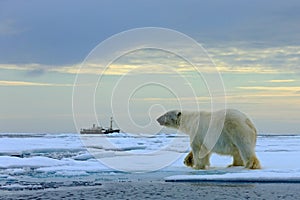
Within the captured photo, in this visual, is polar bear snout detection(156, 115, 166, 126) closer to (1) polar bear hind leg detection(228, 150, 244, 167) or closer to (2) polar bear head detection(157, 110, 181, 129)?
(2) polar bear head detection(157, 110, 181, 129)

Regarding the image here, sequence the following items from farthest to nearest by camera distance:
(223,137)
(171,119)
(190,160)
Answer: (171,119)
(190,160)
(223,137)

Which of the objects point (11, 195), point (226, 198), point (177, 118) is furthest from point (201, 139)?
point (11, 195)

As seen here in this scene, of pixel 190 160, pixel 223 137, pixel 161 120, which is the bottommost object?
pixel 190 160

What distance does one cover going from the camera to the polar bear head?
42.0 ft

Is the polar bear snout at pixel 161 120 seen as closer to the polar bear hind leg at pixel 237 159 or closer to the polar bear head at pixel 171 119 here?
the polar bear head at pixel 171 119

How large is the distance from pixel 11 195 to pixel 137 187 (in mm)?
2271

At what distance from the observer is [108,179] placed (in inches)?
424

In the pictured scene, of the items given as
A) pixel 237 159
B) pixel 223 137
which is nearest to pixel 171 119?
pixel 223 137

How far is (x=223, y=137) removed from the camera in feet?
38.3

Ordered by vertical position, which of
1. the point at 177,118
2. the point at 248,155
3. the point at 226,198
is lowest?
the point at 226,198

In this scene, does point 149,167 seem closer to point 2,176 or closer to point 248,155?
point 248,155

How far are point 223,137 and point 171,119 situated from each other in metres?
1.68

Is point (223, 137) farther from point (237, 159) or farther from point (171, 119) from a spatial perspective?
point (171, 119)

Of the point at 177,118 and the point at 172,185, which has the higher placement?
the point at 177,118
